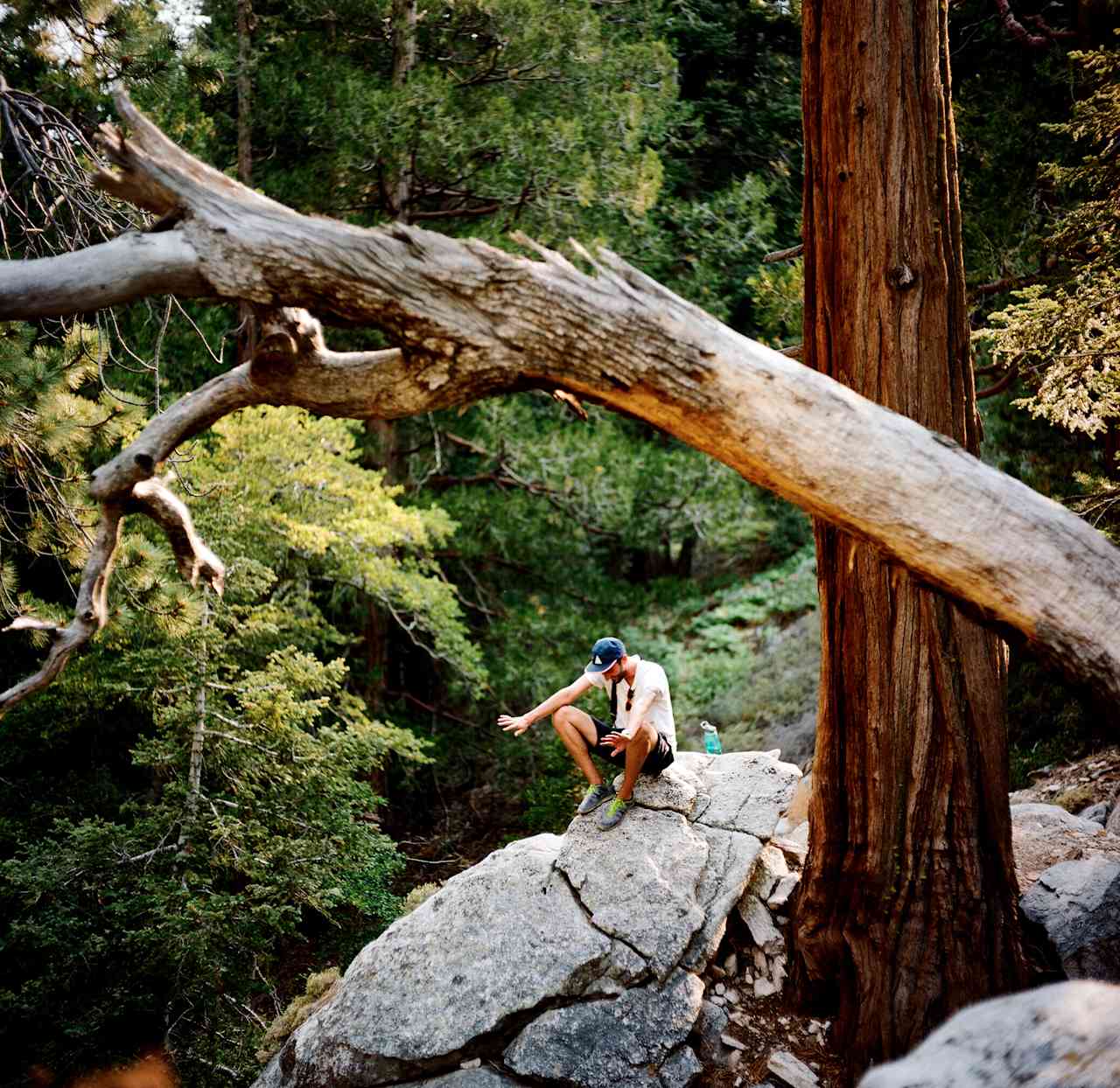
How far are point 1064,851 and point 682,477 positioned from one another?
7082 millimetres

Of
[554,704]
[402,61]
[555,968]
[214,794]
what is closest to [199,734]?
[214,794]

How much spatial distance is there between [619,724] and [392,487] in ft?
15.5

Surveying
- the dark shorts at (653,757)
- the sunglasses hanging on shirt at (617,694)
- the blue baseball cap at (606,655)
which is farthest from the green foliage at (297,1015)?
the blue baseball cap at (606,655)

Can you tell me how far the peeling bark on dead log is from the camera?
3.14m

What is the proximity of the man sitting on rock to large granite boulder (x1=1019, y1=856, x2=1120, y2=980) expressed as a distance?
2087 millimetres

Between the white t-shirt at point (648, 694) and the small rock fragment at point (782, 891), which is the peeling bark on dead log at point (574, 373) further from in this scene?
the small rock fragment at point (782, 891)

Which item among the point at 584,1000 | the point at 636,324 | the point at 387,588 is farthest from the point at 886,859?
the point at 387,588

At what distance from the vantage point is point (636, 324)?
3.33 meters

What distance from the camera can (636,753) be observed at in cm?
581

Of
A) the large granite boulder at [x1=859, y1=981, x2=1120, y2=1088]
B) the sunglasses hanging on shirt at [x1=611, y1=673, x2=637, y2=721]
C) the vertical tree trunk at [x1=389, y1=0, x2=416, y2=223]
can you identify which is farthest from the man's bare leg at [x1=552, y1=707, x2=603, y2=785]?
the vertical tree trunk at [x1=389, y1=0, x2=416, y2=223]

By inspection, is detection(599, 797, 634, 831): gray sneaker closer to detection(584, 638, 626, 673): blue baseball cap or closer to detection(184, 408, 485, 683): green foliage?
detection(584, 638, 626, 673): blue baseball cap

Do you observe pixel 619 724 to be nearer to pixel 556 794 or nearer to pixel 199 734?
pixel 199 734

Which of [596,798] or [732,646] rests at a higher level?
[596,798]

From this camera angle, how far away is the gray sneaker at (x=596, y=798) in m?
6.02
